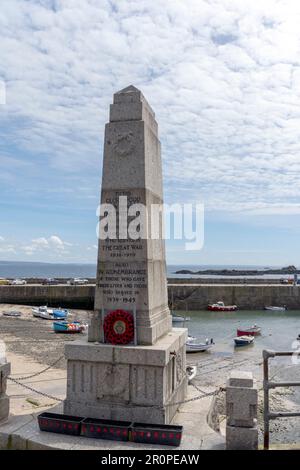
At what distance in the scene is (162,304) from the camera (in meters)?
8.07

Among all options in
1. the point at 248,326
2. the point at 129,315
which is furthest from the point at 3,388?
the point at 248,326

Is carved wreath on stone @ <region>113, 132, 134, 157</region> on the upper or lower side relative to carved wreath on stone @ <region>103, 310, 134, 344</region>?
upper

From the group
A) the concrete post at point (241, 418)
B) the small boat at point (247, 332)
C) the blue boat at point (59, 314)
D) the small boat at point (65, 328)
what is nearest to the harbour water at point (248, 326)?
the small boat at point (247, 332)

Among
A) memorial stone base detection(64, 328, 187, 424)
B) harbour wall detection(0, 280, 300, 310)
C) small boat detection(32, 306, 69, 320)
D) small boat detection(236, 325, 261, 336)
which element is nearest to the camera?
memorial stone base detection(64, 328, 187, 424)

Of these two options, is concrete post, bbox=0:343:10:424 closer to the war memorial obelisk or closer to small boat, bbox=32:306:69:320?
the war memorial obelisk

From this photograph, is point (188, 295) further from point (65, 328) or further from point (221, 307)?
point (65, 328)

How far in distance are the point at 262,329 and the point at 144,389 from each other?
28936 millimetres

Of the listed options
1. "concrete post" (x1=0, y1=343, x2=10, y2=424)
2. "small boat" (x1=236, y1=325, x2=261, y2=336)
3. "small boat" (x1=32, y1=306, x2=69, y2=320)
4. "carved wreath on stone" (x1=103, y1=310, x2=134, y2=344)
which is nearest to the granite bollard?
"concrete post" (x1=0, y1=343, x2=10, y2=424)

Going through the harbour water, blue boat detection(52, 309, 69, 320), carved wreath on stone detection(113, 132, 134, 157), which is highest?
carved wreath on stone detection(113, 132, 134, 157)

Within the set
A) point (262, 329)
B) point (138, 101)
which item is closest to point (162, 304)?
point (138, 101)

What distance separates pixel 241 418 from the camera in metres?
5.64

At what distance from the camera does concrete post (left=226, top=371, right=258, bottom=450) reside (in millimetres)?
5629

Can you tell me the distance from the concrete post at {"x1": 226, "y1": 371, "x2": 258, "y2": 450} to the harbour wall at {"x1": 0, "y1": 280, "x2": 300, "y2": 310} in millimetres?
39330

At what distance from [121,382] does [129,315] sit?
1.06m
